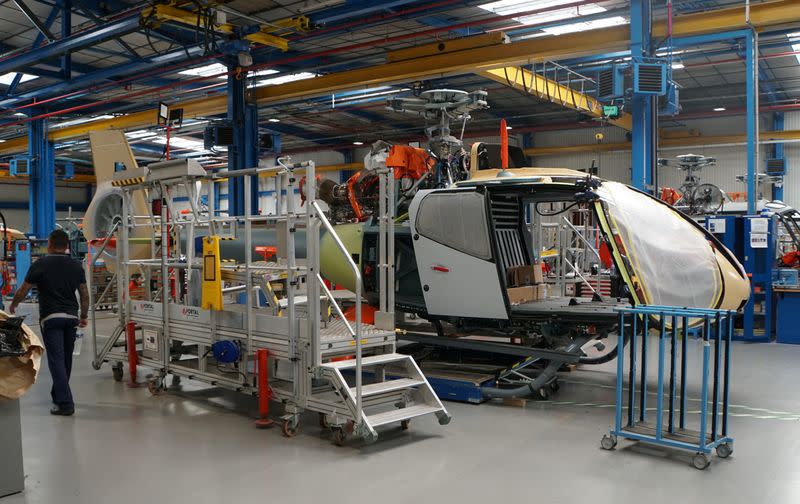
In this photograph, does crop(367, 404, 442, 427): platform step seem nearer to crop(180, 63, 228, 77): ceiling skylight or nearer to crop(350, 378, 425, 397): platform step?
crop(350, 378, 425, 397): platform step

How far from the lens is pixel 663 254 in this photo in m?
6.00

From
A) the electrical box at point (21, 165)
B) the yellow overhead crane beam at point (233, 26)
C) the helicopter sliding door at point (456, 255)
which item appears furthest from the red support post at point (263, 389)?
the electrical box at point (21, 165)

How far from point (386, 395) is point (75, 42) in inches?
347

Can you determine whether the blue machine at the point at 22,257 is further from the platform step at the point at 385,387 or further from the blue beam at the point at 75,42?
the platform step at the point at 385,387

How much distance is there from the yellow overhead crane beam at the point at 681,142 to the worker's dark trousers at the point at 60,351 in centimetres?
1909

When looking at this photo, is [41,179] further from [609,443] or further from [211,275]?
[609,443]

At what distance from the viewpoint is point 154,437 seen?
18.0ft

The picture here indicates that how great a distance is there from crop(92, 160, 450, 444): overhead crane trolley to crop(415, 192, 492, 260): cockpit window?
602 millimetres

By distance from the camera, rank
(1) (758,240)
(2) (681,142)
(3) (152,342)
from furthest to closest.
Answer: (2) (681,142) → (1) (758,240) → (3) (152,342)

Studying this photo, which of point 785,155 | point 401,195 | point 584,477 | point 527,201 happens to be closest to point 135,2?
point 401,195

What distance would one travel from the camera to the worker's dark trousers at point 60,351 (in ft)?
19.2

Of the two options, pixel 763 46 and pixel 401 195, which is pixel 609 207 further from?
pixel 763 46

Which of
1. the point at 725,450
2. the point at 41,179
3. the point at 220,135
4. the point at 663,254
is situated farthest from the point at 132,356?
the point at 41,179

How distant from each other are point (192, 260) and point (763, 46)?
12953 mm
